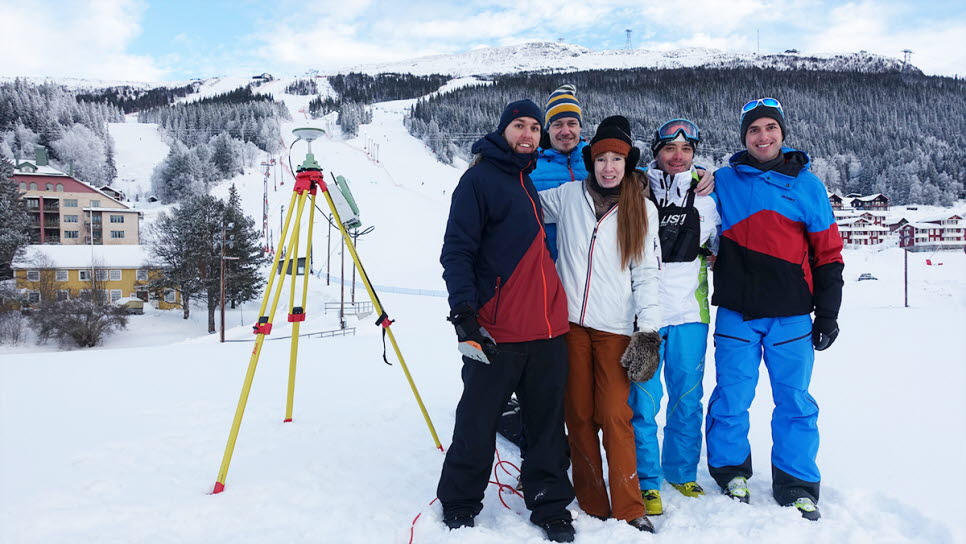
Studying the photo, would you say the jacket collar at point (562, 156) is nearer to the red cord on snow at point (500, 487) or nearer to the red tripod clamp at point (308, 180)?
the red tripod clamp at point (308, 180)

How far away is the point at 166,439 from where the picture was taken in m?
3.62

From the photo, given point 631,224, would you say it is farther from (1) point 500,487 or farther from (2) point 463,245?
(1) point 500,487

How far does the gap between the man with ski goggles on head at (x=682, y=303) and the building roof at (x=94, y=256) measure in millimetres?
35321

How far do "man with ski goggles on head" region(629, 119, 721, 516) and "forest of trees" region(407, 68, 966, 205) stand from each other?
6836cm

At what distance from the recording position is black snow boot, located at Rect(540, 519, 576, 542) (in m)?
2.41

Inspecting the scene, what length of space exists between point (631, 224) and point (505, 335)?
87cm

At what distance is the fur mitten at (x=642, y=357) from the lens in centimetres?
256

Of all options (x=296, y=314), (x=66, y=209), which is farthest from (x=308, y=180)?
(x=66, y=209)

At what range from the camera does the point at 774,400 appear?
293 cm

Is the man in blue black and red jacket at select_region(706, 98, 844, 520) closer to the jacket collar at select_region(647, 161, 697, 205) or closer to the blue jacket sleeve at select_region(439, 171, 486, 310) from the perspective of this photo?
the jacket collar at select_region(647, 161, 697, 205)

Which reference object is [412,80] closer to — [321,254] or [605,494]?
[321,254]

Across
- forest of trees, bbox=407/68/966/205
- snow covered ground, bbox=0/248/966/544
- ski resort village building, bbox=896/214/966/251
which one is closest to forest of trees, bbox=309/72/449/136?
forest of trees, bbox=407/68/966/205

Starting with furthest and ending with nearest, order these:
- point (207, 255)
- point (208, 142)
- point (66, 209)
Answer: point (208, 142) → point (66, 209) → point (207, 255)

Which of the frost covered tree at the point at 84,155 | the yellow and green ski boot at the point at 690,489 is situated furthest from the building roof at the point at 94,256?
the frost covered tree at the point at 84,155
